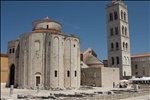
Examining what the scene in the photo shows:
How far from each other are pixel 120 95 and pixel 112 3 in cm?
4438

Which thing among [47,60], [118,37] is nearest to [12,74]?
[47,60]

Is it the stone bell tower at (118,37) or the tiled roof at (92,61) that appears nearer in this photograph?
the tiled roof at (92,61)

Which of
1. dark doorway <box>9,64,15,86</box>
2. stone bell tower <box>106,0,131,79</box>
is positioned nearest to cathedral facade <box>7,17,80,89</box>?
dark doorway <box>9,64,15,86</box>

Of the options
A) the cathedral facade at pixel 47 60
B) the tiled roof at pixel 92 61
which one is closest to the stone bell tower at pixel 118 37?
the tiled roof at pixel 92 61

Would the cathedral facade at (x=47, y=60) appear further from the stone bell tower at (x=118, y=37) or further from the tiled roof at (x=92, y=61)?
the stone bell tower at (x=118, y=37)

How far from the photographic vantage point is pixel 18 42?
3553cm

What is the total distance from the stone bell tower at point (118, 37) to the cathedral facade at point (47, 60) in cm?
2335

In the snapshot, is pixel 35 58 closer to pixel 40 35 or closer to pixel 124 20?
pixel 40 35

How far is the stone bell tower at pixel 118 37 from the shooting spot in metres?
54.2

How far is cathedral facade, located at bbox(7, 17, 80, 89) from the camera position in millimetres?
30641

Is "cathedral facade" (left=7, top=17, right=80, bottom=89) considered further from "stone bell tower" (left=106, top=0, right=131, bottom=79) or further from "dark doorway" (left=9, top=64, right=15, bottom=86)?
"stone bell tower" (left=106, top=0, right=131, bottom=79)

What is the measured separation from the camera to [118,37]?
55.2m

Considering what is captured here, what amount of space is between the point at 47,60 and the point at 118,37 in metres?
29.0

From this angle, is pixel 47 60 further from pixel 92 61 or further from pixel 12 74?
pixel 92 61
